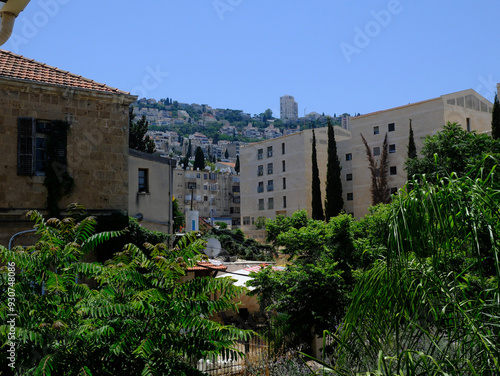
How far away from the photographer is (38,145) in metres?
15.5

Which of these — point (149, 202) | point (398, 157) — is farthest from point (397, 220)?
point (398, 157)

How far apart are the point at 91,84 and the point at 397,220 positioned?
14899mm

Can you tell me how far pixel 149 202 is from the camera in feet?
67.9

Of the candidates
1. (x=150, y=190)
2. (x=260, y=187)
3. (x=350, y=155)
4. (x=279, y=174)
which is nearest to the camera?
(x=150, y=190)

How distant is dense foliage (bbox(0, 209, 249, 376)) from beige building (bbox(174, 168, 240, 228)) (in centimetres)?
8938

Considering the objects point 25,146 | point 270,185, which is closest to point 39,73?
point 25,146

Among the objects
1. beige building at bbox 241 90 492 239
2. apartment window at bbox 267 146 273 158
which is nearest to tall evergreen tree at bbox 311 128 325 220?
beige building at bbox 241 90 492 239

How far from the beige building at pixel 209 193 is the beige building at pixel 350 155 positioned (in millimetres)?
26386

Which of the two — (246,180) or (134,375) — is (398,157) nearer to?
(246,180)

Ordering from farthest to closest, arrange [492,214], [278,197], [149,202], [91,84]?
[278,197], [149,202], [91,84], [492,214]

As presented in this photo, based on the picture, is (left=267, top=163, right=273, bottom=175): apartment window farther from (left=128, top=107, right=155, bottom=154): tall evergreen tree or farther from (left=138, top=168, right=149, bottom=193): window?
(left=138, top=168, right=149, bottom=193): window

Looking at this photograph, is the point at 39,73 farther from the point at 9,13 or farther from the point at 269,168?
the point at 269,168

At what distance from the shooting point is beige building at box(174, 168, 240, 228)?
100 m

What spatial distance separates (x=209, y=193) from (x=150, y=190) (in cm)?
8366
